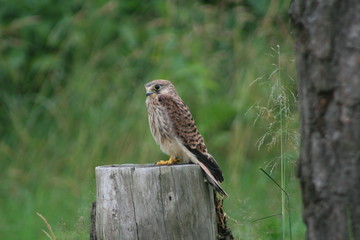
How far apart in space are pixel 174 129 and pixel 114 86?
11.2 feet

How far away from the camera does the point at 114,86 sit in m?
7.34

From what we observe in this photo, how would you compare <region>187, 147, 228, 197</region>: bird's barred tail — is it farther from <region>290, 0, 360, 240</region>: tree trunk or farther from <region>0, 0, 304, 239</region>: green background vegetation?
<region>0, 0, 304, 239</region>: green background vegetation

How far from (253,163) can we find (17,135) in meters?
2.74

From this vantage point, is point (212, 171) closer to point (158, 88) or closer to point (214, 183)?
point (214, 183)

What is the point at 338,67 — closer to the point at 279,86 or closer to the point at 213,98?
the point at 279,86

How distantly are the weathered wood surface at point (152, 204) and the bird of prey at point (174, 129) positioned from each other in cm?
53

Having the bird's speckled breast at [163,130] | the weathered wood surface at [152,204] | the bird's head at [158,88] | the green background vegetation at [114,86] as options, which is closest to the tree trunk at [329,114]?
the weathered wood surface at [152,204]

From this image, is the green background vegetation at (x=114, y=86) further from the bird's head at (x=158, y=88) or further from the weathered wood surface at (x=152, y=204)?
the weathered wood surface at (x=152, y=204)

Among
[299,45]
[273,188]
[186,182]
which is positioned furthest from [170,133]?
[273,188]

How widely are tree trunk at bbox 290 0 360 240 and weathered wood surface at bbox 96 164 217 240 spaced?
1010 millimetres

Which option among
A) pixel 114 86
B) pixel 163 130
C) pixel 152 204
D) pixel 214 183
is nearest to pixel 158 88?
pixel 163 130

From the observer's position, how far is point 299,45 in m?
2.18

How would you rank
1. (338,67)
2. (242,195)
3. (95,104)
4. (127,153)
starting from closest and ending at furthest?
1. (338,67)
2. (242,195)
3. (127,153)
4. (95,104)

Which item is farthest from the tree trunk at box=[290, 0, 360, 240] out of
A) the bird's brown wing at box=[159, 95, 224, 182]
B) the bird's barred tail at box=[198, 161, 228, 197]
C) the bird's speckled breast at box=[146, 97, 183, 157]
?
the bird's speckled breast at box=[146, 97, 183, 157]
